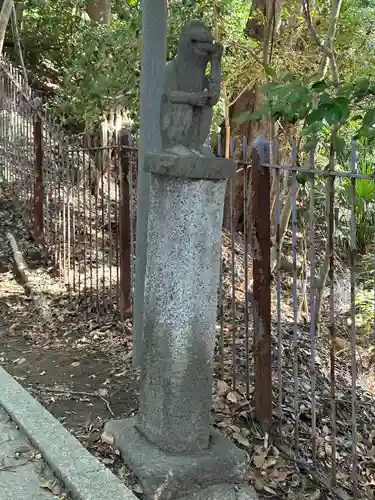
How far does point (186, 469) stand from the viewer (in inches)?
121

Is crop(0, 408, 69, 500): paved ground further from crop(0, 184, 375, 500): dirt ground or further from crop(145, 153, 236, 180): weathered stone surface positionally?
crop(145, 153, 236, 180): weathered stone surface

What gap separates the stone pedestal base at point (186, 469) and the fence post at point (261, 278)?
0.65m

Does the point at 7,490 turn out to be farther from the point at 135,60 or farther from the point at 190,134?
the point at 135,60

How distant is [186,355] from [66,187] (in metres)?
4.56

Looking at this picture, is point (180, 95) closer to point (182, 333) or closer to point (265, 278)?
point (182, 333)

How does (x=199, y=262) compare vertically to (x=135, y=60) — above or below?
below

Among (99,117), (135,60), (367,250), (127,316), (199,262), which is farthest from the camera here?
(367,250)

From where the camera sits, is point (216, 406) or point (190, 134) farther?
point (216, 406)

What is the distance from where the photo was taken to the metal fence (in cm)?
362

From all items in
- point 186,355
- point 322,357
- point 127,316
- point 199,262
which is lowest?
point 322,357

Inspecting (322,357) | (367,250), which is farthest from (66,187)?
(367,250)

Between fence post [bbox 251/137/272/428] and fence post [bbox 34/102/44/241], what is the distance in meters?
4.61

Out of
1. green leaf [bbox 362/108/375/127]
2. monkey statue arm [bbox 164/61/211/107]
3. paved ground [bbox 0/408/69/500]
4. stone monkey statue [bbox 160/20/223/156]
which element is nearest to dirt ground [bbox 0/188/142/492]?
paved ground [bbox 0/408/69/500]

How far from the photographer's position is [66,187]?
23.7ft
